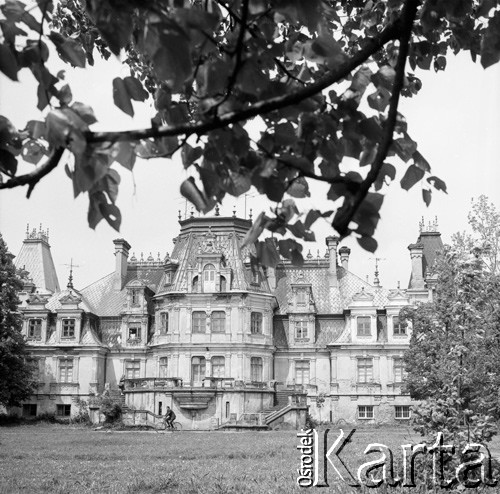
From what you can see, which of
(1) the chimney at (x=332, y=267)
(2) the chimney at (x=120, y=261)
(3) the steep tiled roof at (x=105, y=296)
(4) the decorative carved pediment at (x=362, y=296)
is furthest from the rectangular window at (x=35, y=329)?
(4) the decorative carved pediment at (x=362, y=296)

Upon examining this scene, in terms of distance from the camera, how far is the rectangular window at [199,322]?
157 feet

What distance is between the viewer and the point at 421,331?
35438 mm

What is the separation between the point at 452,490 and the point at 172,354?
3814cm

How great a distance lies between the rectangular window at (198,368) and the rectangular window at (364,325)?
33.1 ft

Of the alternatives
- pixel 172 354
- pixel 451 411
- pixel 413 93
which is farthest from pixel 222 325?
pixel 413 93

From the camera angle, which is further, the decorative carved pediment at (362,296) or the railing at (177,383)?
the decorative carved pediment at (362,296)

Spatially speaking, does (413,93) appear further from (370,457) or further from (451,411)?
(370,457)

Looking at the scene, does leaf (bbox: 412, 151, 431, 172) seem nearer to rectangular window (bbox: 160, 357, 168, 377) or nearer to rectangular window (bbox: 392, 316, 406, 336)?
rectangular window (bbox: 160, 357, 168, 377)

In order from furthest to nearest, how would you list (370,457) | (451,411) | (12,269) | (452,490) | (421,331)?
(12,269), (421,331), (370,457), (451,411), (452,490)

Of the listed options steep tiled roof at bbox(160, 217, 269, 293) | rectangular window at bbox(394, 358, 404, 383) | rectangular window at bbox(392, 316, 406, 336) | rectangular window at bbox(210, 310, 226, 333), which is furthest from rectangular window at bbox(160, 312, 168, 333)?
rectangular window at bbox(394, 358, 404, 383)

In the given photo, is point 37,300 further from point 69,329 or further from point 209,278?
point 209,278

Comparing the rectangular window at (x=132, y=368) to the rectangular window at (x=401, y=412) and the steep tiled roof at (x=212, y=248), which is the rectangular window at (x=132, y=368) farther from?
the rectangular window at (x=401, y=412)

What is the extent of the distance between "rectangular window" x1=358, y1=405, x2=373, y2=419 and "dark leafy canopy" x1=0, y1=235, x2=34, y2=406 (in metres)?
20.1

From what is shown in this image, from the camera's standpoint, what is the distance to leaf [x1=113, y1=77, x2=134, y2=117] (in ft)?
12.5
